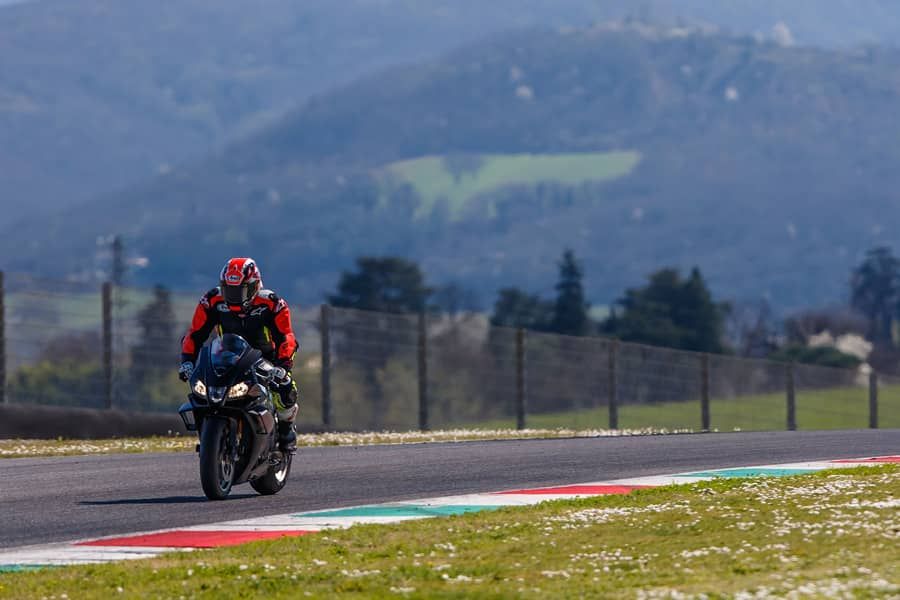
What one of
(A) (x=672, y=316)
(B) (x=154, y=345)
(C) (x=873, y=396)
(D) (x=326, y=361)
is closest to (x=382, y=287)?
(A) (x=672, y=316)

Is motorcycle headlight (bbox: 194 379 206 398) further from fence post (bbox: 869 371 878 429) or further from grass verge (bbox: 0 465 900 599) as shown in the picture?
fence post (bbox: 869 371 878 429)

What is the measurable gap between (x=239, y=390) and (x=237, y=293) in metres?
0.77

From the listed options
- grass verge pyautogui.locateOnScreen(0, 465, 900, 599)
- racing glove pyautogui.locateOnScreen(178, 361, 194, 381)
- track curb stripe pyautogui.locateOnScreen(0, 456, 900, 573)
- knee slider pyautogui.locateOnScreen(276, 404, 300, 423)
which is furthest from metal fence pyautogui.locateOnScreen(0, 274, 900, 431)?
grass verge pyautogui.locateOnScreen(0, 465, 900, 599)

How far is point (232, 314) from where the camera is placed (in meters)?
12.9

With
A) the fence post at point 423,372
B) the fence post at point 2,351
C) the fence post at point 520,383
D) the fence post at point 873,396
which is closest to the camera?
the fence post at point 2,351

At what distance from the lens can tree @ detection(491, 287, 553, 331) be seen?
6924 inches

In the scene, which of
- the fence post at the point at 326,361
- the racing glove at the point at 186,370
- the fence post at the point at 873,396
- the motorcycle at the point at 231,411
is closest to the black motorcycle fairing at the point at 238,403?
the motorcycle at the point at 231,411

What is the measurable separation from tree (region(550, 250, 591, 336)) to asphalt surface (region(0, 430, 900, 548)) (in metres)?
139

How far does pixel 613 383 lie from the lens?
29.2 meters

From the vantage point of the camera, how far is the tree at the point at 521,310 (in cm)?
17588

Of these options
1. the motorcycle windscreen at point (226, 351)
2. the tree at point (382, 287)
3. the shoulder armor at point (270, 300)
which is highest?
the tree at point (382, 287)

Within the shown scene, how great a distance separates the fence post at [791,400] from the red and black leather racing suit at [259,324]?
83.0ft

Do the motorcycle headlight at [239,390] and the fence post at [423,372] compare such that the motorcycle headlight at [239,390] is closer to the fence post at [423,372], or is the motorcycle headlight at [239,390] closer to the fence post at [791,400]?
the fence post at [423,372]

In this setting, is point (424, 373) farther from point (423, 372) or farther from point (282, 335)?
point (282, 335)
